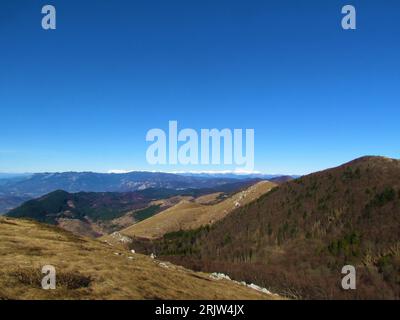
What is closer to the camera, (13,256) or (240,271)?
(13,256)

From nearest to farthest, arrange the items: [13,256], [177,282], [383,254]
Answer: [13,256], [177,282], [383,254]
